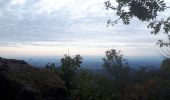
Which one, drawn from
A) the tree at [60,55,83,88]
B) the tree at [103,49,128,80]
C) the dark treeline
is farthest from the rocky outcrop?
the tree at [103,49,128,80]

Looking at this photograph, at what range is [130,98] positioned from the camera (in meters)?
18.6

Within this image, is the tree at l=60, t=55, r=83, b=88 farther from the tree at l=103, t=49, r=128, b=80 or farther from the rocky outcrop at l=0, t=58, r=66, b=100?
the tree at l=103, t=49, r=128, b=80

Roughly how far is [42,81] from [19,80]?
938mm

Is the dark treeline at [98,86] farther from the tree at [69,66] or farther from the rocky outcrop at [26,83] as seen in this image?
the rocky outcrop at [26,83]

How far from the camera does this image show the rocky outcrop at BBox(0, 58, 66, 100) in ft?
37.9

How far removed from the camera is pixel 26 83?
467 inches

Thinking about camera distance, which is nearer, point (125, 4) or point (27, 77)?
point (125, 4)

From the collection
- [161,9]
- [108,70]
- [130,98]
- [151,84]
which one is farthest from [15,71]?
[108,70]

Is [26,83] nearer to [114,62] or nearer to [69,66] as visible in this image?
[69,66]

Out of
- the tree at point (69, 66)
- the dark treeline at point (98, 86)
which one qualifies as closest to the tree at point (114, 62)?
the dark treeline at point (98, 86)

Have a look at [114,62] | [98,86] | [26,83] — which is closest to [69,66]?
[98,86]

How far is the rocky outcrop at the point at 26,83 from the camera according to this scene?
37.9 feet

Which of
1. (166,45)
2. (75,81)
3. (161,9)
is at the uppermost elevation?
(161,9)

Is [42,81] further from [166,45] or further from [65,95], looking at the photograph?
[166,45]
